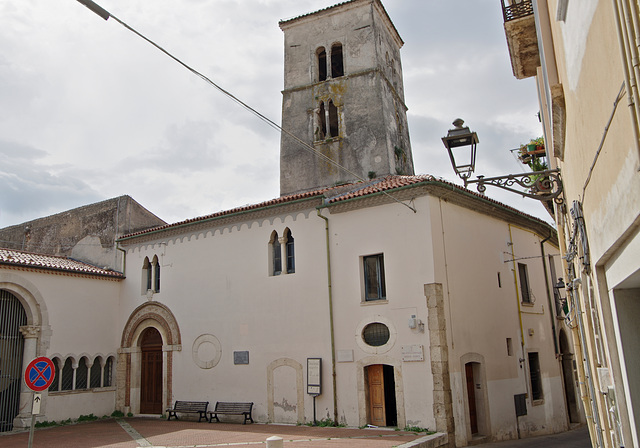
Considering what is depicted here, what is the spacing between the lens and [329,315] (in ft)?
49.8

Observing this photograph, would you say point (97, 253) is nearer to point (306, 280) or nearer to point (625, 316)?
point (306, 280)

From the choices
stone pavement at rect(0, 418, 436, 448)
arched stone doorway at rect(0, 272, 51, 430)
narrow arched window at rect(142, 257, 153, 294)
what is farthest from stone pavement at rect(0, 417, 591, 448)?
narrow arched window at rect(142, 257, 153, 294)

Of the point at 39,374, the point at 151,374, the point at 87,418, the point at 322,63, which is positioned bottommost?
the point at 87,418

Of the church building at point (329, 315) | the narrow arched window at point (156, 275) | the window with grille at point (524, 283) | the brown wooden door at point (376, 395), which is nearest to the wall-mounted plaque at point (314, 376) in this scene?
the church building at point (329, 315)

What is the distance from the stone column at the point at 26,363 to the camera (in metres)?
16.4

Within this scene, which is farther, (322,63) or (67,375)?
(322,63)

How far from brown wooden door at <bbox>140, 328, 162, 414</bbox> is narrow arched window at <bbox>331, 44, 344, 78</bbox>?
1424cm

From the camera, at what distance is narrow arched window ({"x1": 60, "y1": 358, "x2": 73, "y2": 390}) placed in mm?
18000

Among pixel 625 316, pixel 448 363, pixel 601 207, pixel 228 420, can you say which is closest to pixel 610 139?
pixel 601 207

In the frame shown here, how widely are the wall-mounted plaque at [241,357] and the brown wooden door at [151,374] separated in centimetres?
381

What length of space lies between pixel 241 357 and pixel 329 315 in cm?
350

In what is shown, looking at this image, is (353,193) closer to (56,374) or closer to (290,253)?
(290,253)

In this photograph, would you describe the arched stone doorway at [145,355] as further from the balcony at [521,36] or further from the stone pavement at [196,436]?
the balcony at [521,36]

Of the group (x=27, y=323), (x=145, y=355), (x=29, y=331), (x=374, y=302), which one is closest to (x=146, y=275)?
(x=145, y=355)
